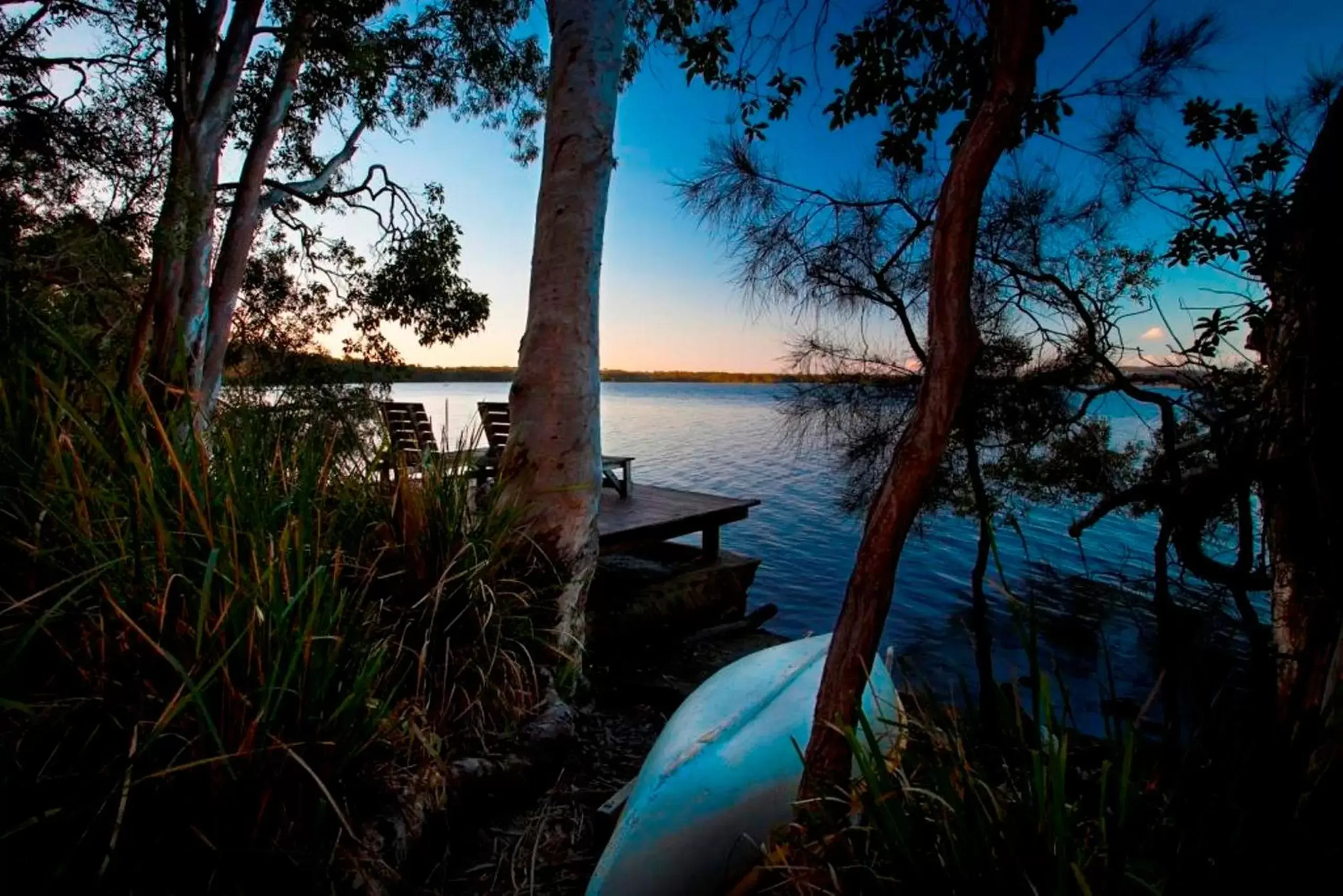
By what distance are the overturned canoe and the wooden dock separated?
3.38 metres

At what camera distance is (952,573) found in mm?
10297

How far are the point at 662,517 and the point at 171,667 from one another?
16.9 ft

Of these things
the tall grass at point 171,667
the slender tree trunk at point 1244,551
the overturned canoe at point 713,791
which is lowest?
the overturned canoe at point 713,791

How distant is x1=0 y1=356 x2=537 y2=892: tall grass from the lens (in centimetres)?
122

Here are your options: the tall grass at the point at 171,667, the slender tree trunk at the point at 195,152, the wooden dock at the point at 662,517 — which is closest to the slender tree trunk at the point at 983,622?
the tall grass at the point at 171,667

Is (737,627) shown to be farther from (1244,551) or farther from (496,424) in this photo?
(1244,551)

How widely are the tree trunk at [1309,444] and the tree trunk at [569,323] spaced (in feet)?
7.89

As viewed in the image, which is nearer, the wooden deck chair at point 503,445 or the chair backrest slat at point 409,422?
the chair backrest slat at point 409,422

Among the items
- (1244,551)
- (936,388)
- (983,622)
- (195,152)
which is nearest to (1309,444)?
(1244,551)

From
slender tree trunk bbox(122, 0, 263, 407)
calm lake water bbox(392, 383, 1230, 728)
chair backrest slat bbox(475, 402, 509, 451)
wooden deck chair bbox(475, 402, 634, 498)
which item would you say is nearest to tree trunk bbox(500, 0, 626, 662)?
calm lake water bbox(392, 383, 1230, 728)

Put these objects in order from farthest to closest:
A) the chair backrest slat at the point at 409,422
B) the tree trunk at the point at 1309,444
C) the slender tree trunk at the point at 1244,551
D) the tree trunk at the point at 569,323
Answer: the chair backrest slat at the point at 409,422 → the tree trunk at the point at 569,323 → the slender tree trunk at the point at 1244,551 → the tree trunk at the point at 1309,444

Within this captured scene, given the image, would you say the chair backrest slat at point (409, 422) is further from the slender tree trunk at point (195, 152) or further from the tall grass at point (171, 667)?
the tall grass at point (171, 667)

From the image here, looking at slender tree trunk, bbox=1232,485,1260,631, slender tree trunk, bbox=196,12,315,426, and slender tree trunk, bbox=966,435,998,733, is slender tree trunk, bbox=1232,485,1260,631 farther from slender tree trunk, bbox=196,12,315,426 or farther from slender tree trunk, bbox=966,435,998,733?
slender tree trunk, bbox=196,12,315,426

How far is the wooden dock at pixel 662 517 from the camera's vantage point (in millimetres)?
5973
